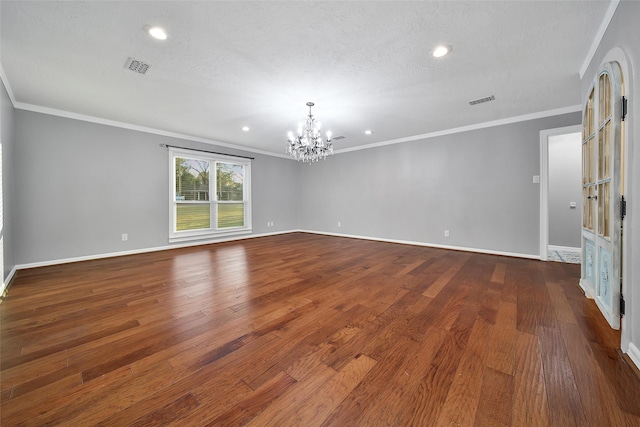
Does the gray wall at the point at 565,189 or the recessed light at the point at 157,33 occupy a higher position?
the recessed light at the point at 157,33

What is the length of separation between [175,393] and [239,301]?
1162 mm

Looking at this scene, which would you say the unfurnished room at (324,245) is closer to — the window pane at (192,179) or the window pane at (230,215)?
the window pane at (192,179)

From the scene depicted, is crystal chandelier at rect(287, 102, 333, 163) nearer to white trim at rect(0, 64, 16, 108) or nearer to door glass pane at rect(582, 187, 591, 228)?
door glass pane at rect(582, 187, 591, 228)

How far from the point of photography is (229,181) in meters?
6.18

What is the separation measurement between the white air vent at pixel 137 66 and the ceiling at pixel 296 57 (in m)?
0.06

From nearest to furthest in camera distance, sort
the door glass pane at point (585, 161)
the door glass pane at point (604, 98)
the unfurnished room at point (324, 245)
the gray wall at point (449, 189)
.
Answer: the unfurnished room at point (324, 245) → the door glass pane at point (604, 98) → the door glass pane at point (585, 161) → the gray wall at point (449, 189)

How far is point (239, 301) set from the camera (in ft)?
7.82

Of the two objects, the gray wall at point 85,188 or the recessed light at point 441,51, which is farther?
the gray wall at point 85,188

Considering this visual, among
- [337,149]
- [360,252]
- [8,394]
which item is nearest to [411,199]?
[360,252]

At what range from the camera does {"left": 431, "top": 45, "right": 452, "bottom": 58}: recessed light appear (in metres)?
2.25

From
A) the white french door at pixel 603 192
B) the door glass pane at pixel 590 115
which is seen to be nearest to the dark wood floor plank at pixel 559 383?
the white french door at pixel 603 192

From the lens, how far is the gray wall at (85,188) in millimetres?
3596

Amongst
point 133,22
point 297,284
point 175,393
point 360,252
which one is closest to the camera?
point 175,393

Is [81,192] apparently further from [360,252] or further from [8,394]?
[360,252]
